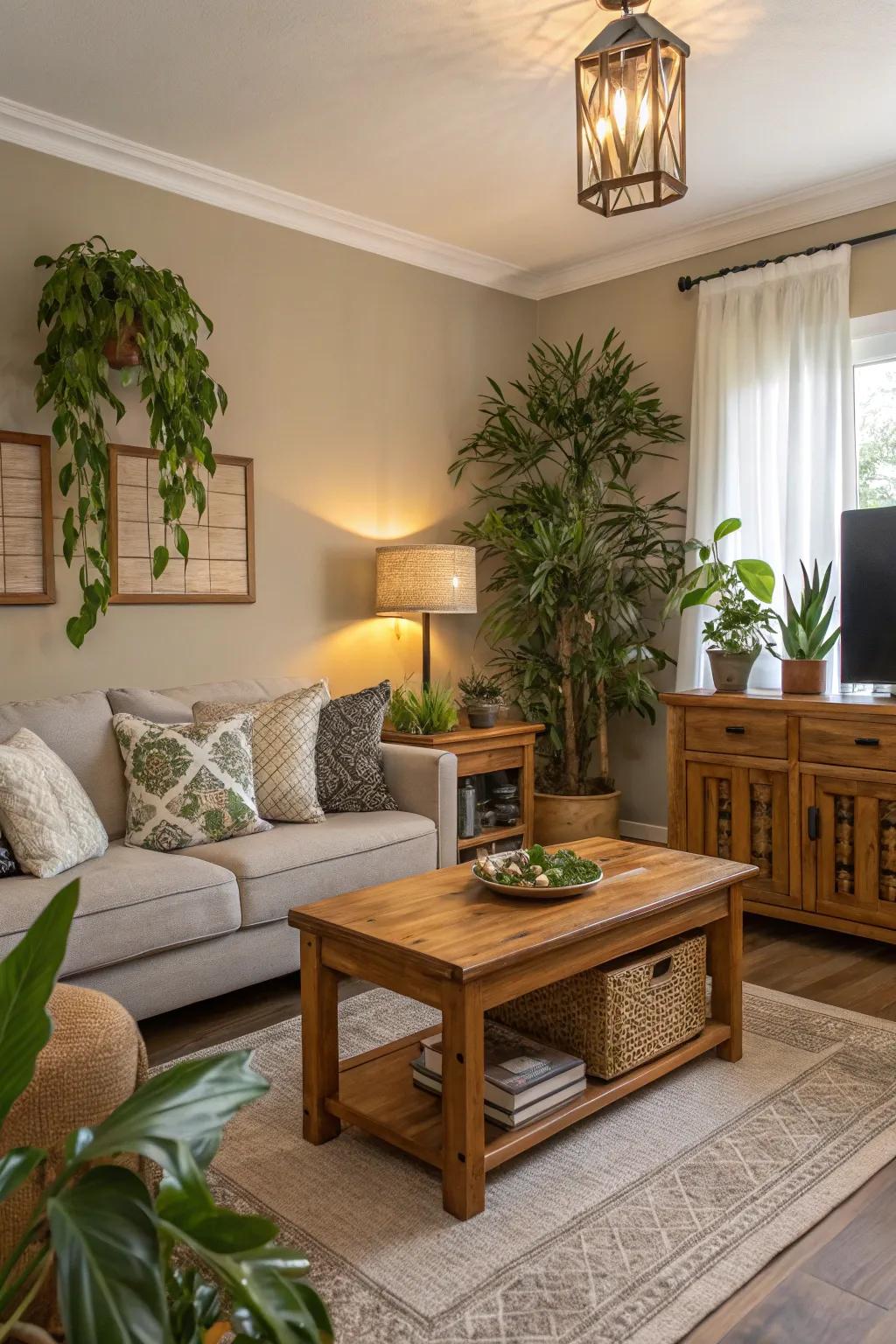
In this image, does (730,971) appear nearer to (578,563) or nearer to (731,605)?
(731,605)

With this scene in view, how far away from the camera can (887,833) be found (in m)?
3.40

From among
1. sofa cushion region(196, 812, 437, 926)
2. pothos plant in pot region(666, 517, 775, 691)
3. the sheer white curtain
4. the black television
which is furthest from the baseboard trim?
sofa cushion region(196, 812, 437, 926)

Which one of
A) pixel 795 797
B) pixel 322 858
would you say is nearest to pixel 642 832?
pixel 795 797

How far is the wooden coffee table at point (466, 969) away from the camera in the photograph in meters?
1.91

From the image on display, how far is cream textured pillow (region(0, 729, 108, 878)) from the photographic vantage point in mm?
2658

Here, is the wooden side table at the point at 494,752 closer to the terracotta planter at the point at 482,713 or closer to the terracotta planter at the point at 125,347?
the terracotta planter at the point at 482,713

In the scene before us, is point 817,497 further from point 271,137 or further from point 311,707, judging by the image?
point 271,137

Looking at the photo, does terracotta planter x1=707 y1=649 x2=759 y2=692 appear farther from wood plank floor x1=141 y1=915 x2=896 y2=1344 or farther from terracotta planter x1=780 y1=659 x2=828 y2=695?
wood plank floor x1=141 y1=915 x2=896 y2=1344

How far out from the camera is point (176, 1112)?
2.46ft

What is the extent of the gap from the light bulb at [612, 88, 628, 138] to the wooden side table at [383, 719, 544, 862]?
2.16 meters

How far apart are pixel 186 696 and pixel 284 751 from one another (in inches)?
17.4

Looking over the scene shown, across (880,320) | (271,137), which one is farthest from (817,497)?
(271,137)

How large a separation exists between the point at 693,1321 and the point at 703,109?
3.38 meters

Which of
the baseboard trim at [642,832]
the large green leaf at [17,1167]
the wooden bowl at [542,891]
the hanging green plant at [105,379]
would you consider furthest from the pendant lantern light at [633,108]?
the baseboard trim at [642,832]
